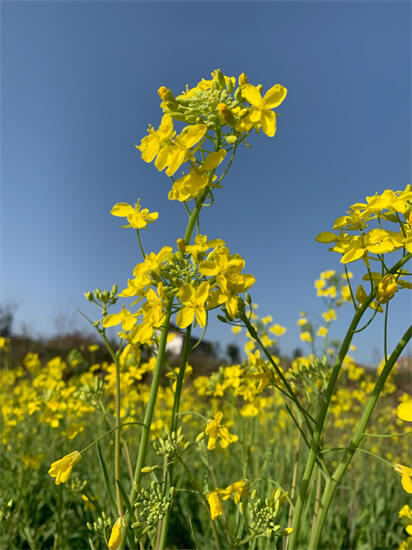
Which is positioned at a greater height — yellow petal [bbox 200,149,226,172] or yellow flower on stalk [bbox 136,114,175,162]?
yellow flower on stalk [bbox 136,114,175,162]

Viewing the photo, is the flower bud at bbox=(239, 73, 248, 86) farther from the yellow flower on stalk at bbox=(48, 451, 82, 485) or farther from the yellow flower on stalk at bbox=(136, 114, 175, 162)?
the yellow flower on stalk at bbox=(48, 451, 82, 485)

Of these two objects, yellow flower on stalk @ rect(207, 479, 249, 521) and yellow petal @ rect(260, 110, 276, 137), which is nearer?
yellow petal @ rect(260, 110, 276, 137)

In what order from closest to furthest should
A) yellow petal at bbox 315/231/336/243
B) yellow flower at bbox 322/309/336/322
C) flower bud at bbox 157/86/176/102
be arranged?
flower bud at bbox 157/86/176/102
yellow petal at bbox 315/231/336/243
yellow flower at bbox 322/309/336/322

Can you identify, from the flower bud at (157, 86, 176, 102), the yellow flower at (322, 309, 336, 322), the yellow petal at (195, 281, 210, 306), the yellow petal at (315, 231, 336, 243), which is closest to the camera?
the yellow petal at (195, 281, 210, 306)

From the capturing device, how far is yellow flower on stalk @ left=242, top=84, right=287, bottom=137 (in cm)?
116

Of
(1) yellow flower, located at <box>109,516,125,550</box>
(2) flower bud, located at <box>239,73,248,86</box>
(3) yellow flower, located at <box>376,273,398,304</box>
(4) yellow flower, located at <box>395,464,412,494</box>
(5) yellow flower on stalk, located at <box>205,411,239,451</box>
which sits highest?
(2) flower bud, located at <box>239,73,248,86</box>

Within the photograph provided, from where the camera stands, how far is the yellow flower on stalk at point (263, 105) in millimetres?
1156

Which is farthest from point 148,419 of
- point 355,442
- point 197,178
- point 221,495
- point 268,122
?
point 268,122

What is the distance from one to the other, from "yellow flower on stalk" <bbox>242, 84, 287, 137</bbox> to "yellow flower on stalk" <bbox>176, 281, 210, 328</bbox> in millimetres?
524

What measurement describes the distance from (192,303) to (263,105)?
653 millimetres

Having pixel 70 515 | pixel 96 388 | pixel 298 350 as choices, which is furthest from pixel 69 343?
pixel 96 388

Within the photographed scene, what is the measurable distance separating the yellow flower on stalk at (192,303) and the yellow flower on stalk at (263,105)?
20.6 inches

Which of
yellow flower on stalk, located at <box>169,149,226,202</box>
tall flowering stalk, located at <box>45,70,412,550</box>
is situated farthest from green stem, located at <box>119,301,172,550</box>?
yellow flower on stalk, located at <box>169,149,226,202</box>

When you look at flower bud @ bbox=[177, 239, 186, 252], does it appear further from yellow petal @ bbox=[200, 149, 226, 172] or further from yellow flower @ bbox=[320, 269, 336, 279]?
yellow flower @ bbox=[320, 269, 336, 279]
